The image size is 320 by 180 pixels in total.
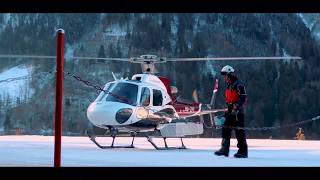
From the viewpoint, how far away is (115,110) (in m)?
11.7

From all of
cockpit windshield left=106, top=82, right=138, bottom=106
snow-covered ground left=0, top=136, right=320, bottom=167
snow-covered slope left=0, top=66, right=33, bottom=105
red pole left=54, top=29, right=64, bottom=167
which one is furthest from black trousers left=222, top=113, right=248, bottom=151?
snow-covered slope left=0, top=66, right=33, bottom=105

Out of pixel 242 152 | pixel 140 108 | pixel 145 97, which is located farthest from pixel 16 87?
pixel 242 152

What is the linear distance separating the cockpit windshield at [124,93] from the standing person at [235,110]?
289 centimetres

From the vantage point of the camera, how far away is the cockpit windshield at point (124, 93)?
39.0 feet

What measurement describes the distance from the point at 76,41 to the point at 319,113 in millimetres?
37731

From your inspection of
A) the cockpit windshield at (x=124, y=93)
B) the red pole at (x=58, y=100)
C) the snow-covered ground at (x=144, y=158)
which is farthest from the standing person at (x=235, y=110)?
the red pole at (x=58, y=100)

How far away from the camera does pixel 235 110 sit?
9242 mm

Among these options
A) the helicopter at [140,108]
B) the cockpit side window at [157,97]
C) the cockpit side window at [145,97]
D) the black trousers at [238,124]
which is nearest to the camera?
the black trousers at [238,124]

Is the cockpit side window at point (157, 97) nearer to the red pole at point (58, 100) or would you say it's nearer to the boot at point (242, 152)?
the boot at point (242, 152)

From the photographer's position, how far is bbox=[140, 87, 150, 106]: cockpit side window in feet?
39.7

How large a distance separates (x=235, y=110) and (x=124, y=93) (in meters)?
3.28

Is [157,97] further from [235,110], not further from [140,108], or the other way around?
[235,110]

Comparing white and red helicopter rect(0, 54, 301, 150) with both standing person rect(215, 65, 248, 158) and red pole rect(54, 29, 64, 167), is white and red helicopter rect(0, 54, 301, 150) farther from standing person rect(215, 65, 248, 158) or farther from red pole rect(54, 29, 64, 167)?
red pole rect(54, 29, 64, 167)

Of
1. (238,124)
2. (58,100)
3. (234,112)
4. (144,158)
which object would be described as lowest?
(144,158)
